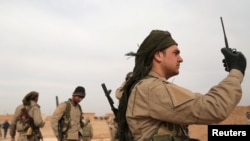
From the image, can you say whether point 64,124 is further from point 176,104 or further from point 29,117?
point 176,104

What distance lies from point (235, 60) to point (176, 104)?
1.49ft

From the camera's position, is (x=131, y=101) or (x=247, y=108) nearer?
(x=131, y=101)

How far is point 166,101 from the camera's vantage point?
7.10 ft

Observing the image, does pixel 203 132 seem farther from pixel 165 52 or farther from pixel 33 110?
pixel 165 52

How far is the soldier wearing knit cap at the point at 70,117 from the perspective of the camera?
26.6 feet

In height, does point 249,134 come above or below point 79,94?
below

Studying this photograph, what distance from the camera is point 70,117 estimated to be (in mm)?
8281

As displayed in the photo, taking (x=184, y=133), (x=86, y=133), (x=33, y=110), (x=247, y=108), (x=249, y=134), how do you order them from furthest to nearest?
1. (x=247, y=108)
2. (x=86, y=133)
3. (x=33, y=110)
4. (x=249, y=134)
5. (x=184, y=133)

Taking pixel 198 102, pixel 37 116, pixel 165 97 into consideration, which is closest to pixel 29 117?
pixel 37 116

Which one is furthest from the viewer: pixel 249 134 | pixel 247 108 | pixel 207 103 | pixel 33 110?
pixel 247 108

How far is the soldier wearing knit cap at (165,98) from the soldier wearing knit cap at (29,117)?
5662 millimetres

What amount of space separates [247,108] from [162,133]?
2931cm

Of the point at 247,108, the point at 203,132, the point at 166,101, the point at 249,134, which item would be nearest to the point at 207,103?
the point at 166,101

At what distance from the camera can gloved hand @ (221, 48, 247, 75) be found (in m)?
2.19
